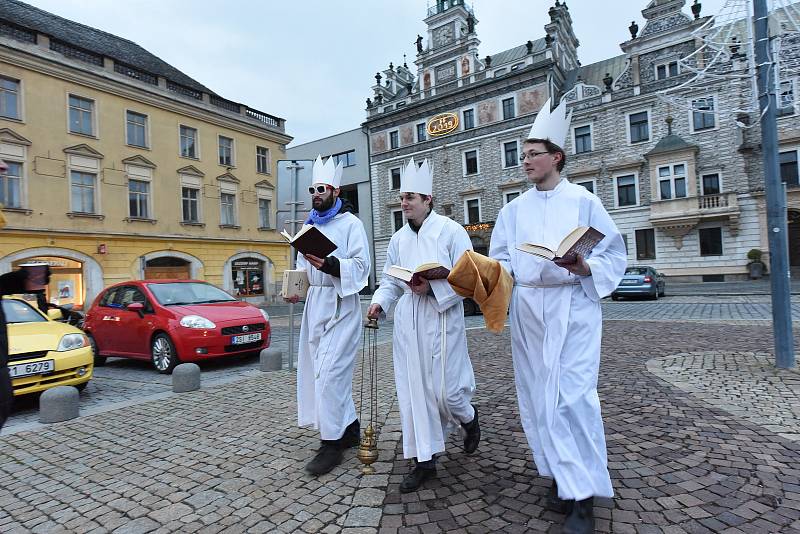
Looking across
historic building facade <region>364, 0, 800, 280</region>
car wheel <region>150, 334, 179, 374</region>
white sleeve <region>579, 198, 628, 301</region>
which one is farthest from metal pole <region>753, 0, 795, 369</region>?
historic building facade <region>364, 0, 800, 280</region>

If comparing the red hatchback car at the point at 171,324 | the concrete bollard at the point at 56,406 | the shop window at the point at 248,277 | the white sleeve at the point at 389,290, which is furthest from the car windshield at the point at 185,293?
the shop window at the point at 248,277

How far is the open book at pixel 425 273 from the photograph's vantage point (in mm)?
3066

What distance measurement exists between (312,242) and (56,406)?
3.82 metres

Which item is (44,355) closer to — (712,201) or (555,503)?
(555,503)

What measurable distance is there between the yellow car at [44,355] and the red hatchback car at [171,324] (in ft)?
5.44

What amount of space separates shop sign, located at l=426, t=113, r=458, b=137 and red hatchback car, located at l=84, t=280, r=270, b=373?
30904mm

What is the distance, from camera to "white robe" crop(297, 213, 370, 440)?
11.5 ft

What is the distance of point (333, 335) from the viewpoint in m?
3.60

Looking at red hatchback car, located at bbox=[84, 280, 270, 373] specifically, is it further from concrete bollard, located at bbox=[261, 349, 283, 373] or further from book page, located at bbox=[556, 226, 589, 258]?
book page, located at bbox=[556, 226, 589, 258]

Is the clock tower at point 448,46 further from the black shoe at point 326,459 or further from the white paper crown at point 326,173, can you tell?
the black shoe at point 326,459

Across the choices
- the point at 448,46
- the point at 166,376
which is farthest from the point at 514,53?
the point at 166,376

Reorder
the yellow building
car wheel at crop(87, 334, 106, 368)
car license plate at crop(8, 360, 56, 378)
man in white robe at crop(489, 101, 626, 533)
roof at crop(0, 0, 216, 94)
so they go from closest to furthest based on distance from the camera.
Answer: man in white robe at crop(489, 101, 626, 533)
car license plate at crop(8, 360, 56, 378)
car wheel at crop(87, 334, 106, 368)
the yellow building
roof at crop(0, 0, 216, 94)

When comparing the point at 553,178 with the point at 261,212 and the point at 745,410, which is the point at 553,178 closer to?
the point at 745,410

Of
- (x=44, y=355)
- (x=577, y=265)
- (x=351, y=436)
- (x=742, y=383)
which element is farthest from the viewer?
(x=44, y=355)
